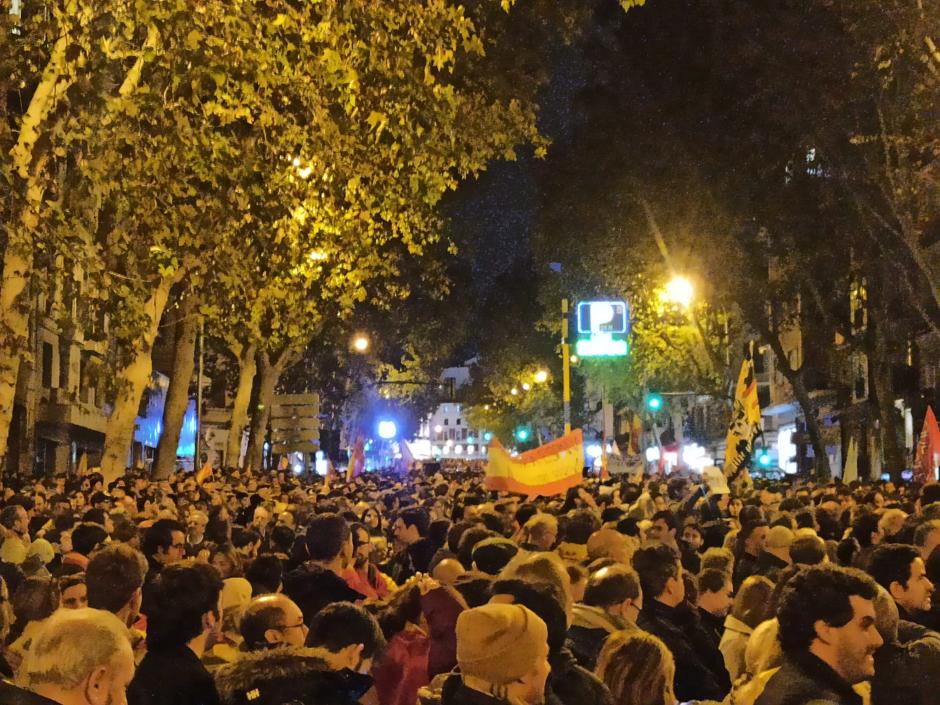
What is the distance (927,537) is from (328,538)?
3572 millimetres

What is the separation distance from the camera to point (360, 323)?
4547cm

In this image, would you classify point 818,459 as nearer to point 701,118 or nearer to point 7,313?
point 701,118

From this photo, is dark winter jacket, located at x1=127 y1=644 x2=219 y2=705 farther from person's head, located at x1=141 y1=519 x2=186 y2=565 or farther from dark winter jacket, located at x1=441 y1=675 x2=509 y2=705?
person's head, located at x1=141 y1=519 x2=186 y2=565

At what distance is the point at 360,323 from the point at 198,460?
12719 millimetres

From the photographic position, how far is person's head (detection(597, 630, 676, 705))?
450cm

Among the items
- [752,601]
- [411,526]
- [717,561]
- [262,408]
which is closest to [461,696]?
[752,601]

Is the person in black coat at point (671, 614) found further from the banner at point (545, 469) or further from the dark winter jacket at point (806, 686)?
the banner at point (545, 469)

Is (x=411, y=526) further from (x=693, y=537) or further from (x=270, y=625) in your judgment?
(x=270, y=625)

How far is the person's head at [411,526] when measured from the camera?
9449mm

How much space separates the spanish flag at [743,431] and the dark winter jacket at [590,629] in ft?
39.3

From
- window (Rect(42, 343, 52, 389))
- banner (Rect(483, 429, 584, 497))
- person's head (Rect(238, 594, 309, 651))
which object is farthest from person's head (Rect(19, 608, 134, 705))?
window (Rect(42, 343, 52, 389))

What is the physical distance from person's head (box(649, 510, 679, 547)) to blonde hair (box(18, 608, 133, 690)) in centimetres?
677

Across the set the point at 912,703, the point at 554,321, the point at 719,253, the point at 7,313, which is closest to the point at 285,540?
the point at 7,313

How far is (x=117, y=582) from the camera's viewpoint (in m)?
5.62
